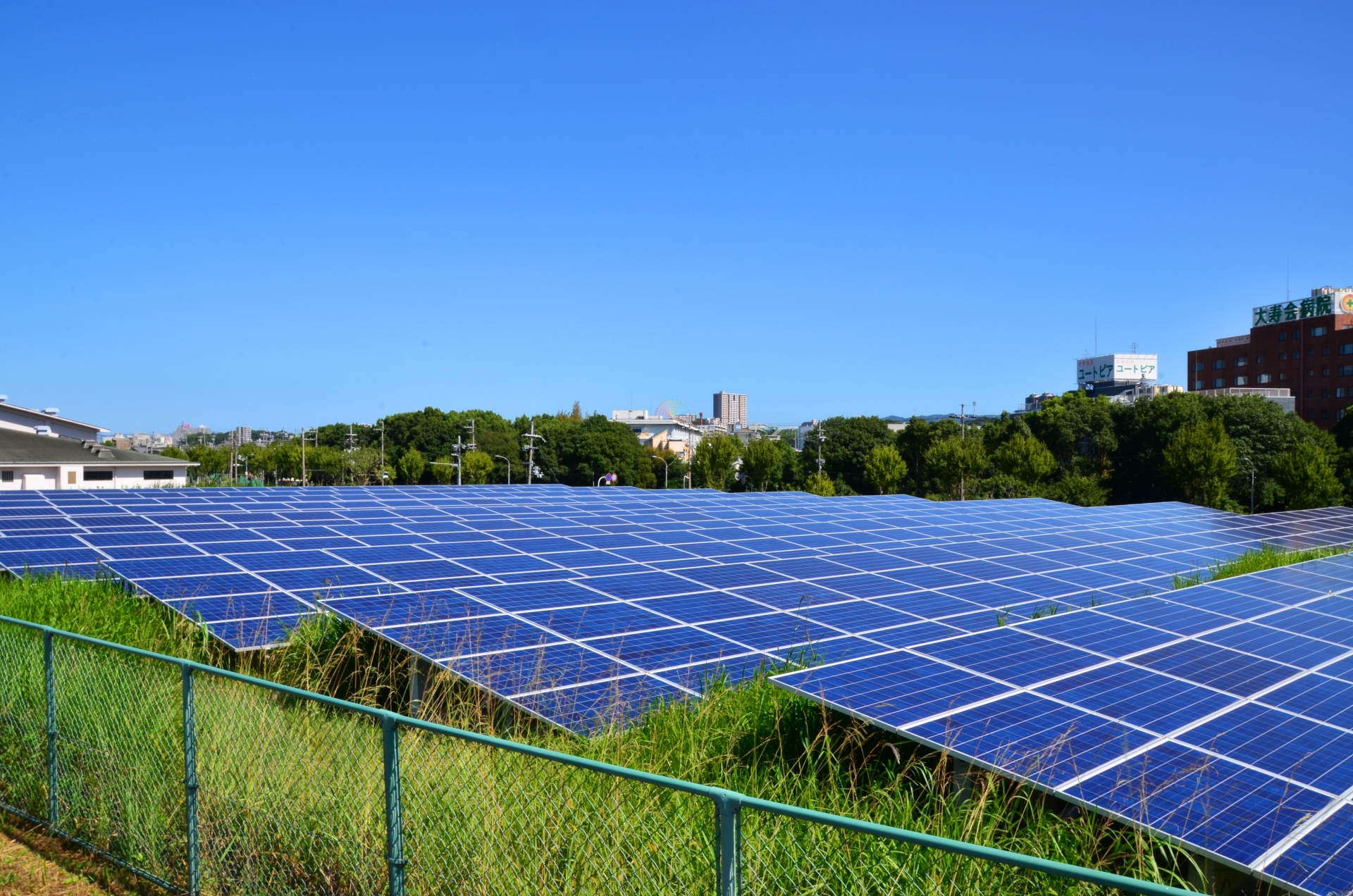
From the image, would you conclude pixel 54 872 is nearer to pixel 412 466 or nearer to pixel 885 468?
pixel 885 468

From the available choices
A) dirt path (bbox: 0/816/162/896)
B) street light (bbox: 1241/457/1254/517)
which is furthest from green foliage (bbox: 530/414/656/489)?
dirt path (bbox: 0/816/162/896)

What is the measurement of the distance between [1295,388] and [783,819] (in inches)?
4818

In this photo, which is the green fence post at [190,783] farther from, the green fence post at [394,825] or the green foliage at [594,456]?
the green foliage at [594,456]

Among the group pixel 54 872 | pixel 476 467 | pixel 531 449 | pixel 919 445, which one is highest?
pixel 919 445

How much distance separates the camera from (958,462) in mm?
78438

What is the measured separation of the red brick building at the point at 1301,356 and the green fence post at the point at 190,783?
117370 mm

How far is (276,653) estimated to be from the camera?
9625 mm

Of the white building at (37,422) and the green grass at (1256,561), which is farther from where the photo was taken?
the white building at (37,422)

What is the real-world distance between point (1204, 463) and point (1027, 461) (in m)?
12.9

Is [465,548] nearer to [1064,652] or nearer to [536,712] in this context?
[536,712]

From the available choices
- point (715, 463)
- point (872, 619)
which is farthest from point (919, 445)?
point (872, 619)

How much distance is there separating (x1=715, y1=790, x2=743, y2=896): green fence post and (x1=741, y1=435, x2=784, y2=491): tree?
9418cm

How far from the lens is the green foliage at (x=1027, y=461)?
245ft

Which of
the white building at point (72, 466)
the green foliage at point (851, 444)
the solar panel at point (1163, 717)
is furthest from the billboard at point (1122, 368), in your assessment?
the solar panel at point (1163, 717)
